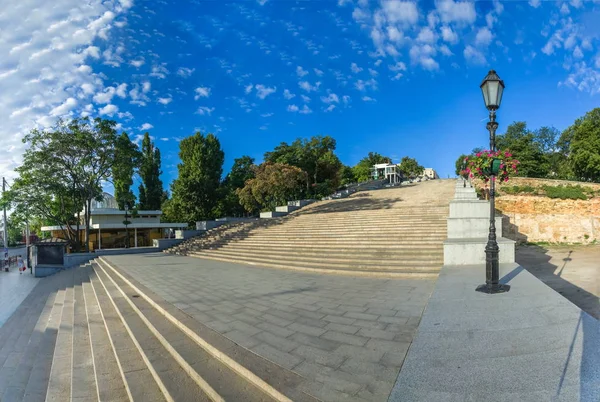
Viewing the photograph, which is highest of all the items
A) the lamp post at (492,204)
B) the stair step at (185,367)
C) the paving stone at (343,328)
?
the lamp post at (492,204)

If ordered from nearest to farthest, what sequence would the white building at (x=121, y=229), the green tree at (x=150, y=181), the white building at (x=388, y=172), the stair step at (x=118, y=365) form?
the stair step at (x=118, y=365) < the white building at (x=121, y=229) < the green tree at (x=150, y=181) < the white building at (x=388, y=172)

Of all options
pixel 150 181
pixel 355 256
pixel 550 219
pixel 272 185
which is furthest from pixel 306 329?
pixel 150 181

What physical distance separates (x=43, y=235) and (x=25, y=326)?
44772 mm

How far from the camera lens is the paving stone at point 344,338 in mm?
3255

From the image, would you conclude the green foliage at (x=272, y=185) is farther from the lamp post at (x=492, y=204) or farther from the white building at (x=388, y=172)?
the white building at (x=388, y=172)

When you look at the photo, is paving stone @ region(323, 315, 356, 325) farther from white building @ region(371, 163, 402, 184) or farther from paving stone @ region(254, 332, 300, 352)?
white building @ region(371, 163, 402, 184)

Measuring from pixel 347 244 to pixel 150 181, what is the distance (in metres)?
33.2

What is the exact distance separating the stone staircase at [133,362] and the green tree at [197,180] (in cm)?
1948

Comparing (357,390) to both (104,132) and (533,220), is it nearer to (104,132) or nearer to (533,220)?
(533,220)

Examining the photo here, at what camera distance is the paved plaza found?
2.56 m

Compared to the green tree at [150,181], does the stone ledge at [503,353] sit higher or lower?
lower

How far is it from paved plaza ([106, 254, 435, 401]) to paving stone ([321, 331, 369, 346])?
Result: 1cm

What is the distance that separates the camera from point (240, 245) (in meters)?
14.5

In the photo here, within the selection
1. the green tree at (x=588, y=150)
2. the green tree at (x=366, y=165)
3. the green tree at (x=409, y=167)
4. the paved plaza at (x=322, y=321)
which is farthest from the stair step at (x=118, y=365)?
the green tree at (x=409, y=167)
